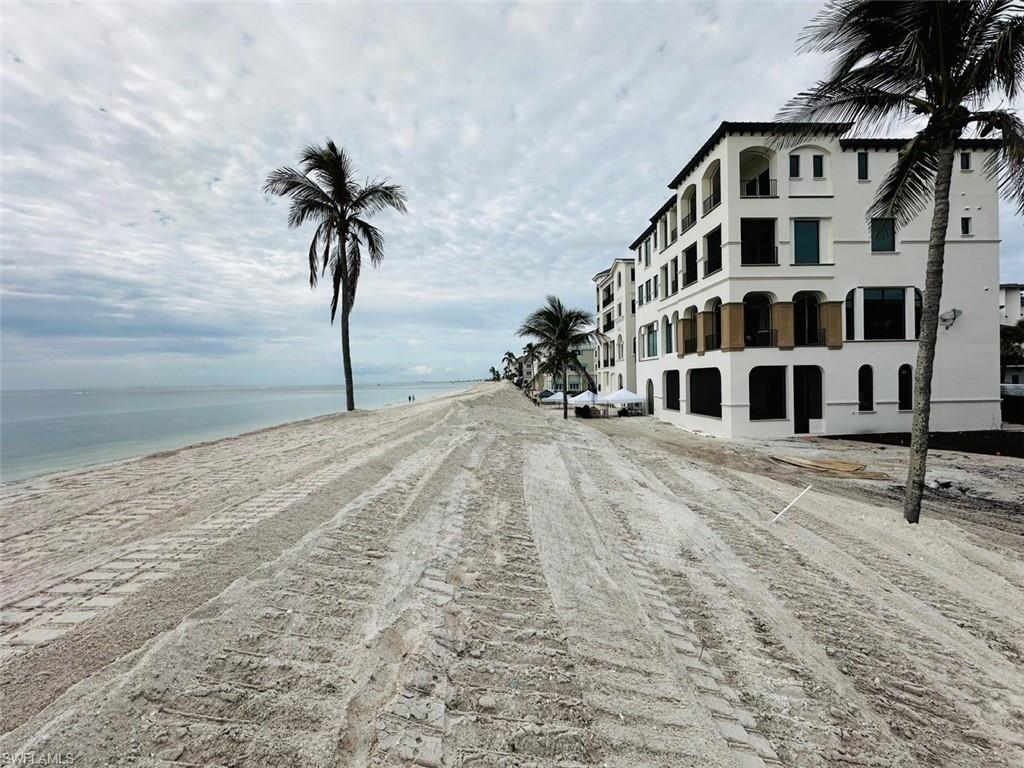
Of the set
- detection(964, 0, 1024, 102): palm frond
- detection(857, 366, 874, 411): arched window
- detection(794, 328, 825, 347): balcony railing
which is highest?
detection(964, 0, 1024, 102): palm frond

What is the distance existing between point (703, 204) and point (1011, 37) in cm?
1497

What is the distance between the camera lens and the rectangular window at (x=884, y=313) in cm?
1980

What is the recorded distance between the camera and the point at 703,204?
21.1 metres

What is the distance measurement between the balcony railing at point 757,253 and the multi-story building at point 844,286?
6 cm

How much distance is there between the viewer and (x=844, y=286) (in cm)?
1952

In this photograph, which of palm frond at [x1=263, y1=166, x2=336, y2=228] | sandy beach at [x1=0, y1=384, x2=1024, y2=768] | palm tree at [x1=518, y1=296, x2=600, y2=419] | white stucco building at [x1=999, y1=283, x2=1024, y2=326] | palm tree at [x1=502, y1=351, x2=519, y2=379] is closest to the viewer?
sandy beach at [x1=0, y1=384, x2=1024, y2=768]

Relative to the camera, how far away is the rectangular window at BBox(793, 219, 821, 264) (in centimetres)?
1961

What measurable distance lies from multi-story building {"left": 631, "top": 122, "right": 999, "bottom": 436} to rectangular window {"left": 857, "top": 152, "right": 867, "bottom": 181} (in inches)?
1.8

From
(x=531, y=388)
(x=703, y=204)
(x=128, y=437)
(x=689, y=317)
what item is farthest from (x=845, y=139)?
(x=531, y=388)

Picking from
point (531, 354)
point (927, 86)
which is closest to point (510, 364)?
point (531, 354)

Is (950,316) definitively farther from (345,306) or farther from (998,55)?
(345,306)

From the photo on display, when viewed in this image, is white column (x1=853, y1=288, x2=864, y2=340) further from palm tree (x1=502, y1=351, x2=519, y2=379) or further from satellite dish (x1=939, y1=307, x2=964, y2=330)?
palm tree (x1=502, y1=351, x2=519, y2=379)

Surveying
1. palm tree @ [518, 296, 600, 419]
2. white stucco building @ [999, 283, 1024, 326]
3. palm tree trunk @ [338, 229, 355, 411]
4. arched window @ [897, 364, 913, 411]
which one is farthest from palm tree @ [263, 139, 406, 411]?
white stucco building @ [999, 283, 1024, 326]

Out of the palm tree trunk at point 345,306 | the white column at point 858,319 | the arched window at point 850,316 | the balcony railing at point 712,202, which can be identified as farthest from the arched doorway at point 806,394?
the palm tree trunk at point 345,306
